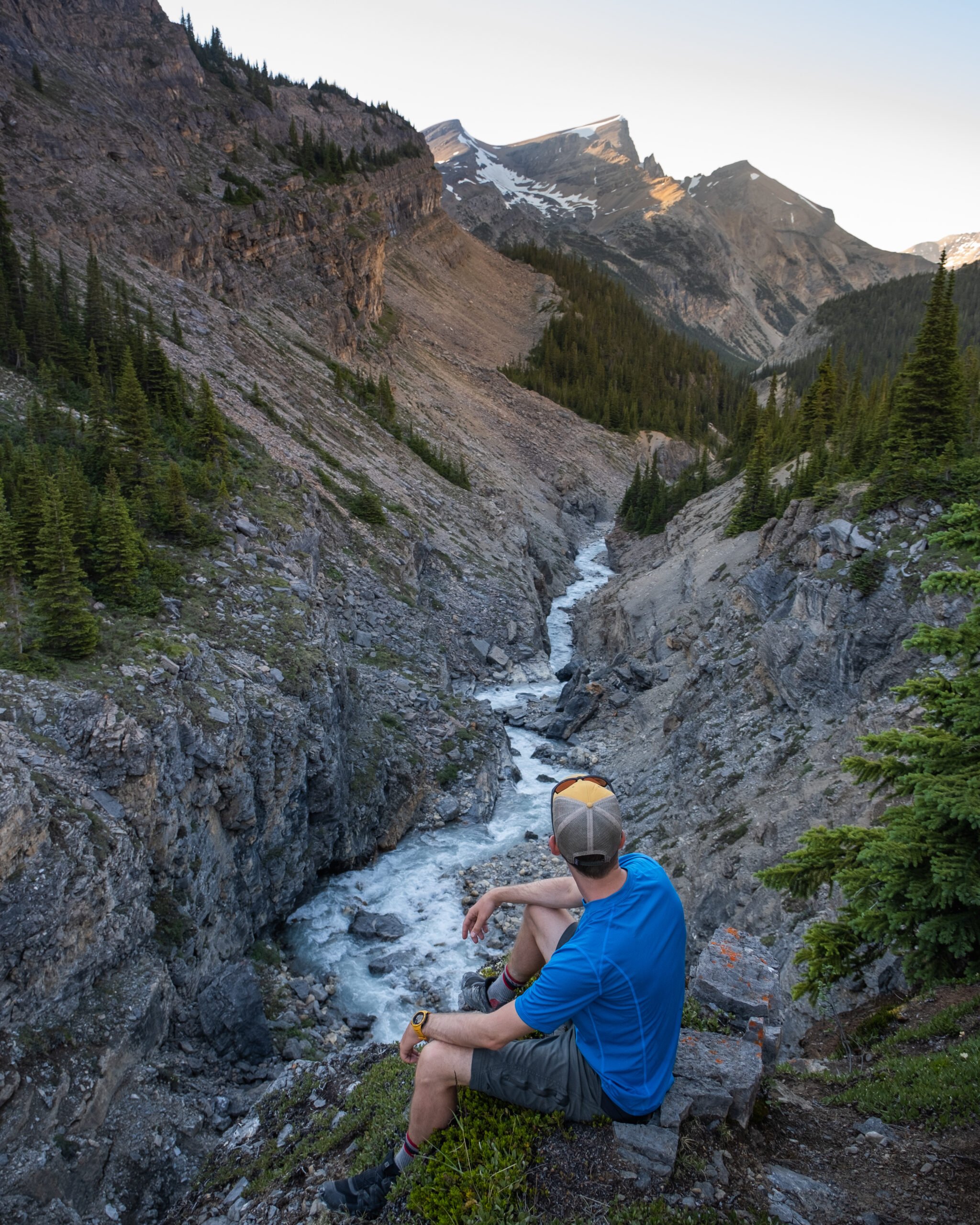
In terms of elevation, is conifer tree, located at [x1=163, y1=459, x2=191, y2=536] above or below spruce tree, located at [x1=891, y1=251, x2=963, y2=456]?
below

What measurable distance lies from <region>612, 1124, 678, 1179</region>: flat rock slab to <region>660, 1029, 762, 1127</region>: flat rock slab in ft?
0.42

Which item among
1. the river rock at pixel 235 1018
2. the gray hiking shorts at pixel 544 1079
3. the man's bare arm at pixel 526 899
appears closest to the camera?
the gray hiking shorts at pixel 544 1079

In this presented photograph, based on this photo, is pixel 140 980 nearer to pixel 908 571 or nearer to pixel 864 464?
pixel 908 571

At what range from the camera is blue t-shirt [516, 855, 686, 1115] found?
13.7 feet

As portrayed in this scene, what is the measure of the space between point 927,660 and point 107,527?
61.0 feet

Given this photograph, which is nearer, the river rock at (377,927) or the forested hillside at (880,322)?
the river rock at (377,927)

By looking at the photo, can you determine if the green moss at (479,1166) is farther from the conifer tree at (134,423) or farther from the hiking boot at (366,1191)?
the conifer tree at (134,423)

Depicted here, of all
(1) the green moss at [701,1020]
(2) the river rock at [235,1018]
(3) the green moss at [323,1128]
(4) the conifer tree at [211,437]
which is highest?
(4) the conifer tree at [211,437]

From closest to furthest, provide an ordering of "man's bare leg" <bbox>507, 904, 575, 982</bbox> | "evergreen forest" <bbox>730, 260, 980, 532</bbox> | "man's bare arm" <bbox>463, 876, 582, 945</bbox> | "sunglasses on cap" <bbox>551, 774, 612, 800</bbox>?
"sunglasses on cap" <bbox>551, 774, 612, 800</bbox>
"man's bare arm" <bbox>463, 876, 582, 945</bbox>
"man's bare leg" <bbox>507, 904, 575, 982</bbox>
"evergreen forest" <bbox>730, 260, 980, 532</bbox>

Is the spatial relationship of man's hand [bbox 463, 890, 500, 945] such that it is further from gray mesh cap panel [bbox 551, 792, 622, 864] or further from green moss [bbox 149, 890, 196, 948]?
green moss [bbox 149, 890, 196, 948]

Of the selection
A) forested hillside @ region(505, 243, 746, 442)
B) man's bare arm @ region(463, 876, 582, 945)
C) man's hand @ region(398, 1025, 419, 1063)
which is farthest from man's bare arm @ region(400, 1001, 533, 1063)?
forested hillside @ region(505, 243, 746, 442)

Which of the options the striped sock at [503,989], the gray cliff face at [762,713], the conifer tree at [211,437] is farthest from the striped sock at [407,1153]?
the conifer tree at [211,437]

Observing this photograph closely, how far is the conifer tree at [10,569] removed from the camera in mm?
13484

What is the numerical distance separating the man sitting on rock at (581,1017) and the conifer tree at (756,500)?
2975cm
